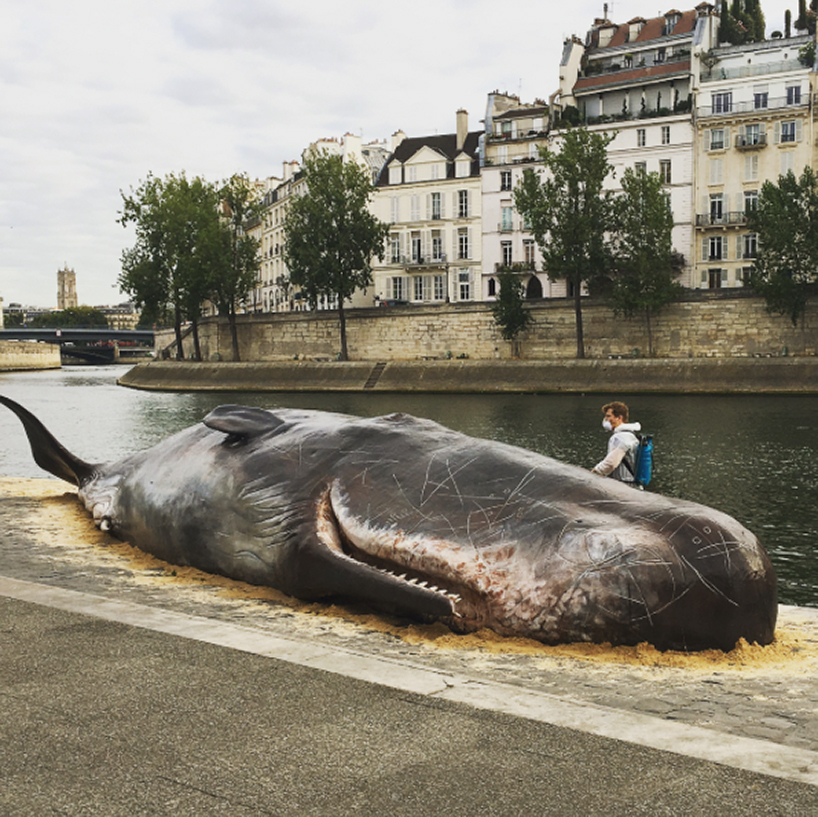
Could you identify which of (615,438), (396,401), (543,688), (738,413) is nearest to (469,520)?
(543,688)

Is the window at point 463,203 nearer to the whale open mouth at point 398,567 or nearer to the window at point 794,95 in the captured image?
the window at point 794,95

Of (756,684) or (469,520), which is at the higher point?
(469,520)

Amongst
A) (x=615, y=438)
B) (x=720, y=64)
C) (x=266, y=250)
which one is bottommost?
(x=615, y=438)

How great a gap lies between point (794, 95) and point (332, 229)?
35.6m

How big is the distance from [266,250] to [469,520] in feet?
385

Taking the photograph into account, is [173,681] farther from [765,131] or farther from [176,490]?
[765,131]

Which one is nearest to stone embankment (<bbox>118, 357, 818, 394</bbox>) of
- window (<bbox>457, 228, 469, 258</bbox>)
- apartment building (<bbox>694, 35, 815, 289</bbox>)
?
apartment building (<bbox>694, 35, 815, 289</bbox>)

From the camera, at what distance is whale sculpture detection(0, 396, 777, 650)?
19.7 ft

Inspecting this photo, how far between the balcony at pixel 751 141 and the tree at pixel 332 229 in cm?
2746

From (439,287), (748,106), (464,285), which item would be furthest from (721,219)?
(439,287)

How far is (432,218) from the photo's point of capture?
8706 centimetres

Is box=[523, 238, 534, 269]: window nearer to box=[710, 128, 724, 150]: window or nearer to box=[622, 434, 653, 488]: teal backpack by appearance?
box=[710, 128, 724, 150]: window

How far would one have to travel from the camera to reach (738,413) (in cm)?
3900

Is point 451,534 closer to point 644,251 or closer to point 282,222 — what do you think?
point 644,251
